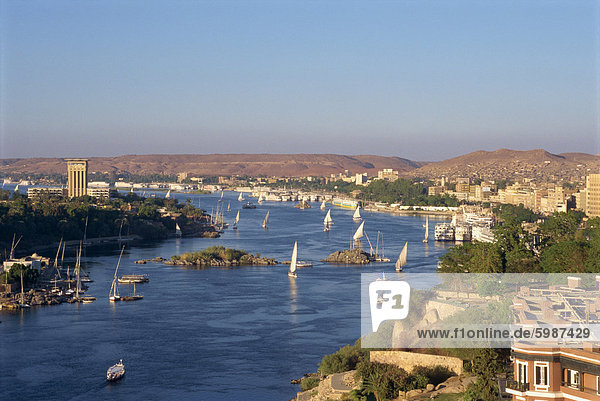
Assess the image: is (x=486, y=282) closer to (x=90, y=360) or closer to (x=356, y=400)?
(x=356, y=400)

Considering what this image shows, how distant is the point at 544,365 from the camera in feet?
15.7

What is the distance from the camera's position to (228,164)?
114188 millimetres

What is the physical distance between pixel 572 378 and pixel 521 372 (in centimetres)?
29

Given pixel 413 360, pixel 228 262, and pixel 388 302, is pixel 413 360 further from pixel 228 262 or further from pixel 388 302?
pixel 228 262

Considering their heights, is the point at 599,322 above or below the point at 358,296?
above

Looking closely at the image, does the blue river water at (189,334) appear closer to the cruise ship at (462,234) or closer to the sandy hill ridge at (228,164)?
the cruise ship at (462,234)

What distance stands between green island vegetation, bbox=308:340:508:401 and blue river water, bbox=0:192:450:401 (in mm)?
1220

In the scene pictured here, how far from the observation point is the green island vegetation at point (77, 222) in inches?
852

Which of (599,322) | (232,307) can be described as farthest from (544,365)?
(232,307)

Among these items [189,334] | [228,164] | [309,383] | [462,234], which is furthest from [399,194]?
[228,164]

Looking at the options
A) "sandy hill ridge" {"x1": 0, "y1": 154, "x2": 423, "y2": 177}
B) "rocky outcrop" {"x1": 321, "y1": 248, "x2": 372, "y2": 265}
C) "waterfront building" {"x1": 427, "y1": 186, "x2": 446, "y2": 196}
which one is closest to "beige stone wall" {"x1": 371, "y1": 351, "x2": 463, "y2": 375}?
→ "rocky outcrop" {"x1": 321, "y1": 248, "x2": 372, "y2": 265}

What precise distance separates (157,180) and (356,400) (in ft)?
253

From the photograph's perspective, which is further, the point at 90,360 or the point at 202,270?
the point at 202,270

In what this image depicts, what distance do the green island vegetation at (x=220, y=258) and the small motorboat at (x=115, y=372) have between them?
974cm
